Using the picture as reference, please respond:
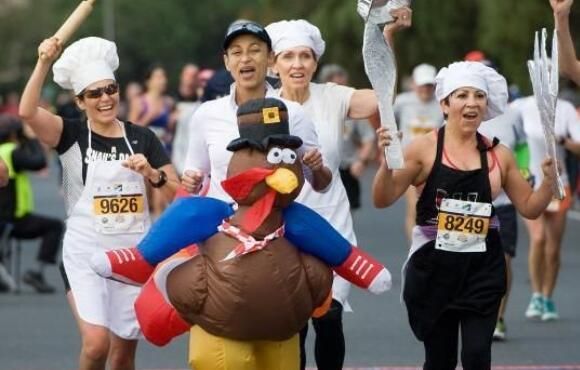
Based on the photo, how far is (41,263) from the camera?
1694cm

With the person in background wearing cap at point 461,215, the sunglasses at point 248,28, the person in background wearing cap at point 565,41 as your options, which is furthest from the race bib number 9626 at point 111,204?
the person in background wearing cap at point 565,41

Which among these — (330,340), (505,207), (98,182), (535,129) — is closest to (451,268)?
(330,340)

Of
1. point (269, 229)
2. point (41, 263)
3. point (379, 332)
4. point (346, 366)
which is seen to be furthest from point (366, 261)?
point (41, 263)

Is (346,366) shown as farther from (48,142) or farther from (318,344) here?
(48,142)

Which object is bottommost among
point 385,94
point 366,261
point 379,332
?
point 379,332

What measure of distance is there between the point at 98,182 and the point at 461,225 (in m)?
1.83

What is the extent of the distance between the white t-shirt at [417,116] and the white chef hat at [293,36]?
26.1 feet

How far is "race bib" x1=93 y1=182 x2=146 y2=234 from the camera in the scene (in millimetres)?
9055

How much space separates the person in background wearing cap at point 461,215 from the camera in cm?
876

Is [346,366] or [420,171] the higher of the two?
[420,171]

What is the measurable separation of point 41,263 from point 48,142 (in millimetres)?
7915

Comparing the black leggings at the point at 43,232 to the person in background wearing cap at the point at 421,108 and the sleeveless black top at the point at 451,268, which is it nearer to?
the person in background wearing cap at the point at 421,108

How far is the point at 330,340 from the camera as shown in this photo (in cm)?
927

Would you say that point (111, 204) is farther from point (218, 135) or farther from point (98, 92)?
point (218, 135)
